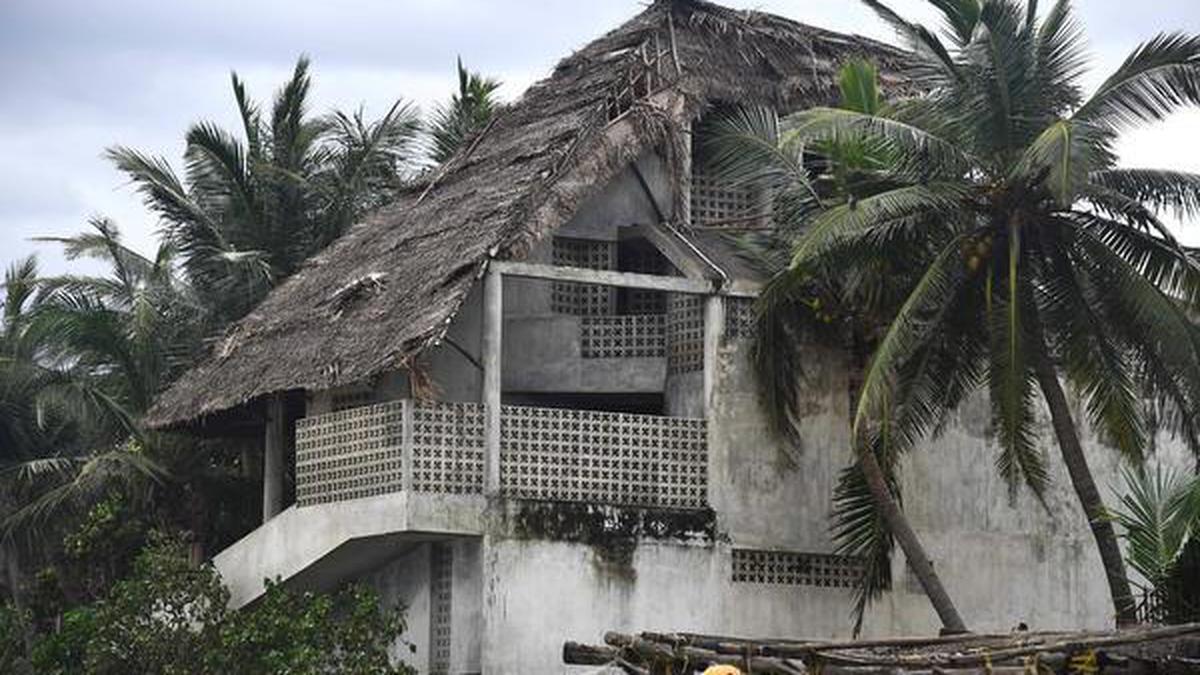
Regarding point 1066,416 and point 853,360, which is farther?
point 853,360

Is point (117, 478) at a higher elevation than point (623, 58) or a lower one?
lower

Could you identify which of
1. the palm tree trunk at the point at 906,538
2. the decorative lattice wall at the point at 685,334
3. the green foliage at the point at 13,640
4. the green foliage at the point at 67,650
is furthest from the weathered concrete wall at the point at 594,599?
the green foliage at the point at 13,640

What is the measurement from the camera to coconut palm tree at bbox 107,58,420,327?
3250 cm

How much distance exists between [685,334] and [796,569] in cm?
242

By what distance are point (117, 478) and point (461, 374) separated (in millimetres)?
6712

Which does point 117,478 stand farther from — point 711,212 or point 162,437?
point 711,212

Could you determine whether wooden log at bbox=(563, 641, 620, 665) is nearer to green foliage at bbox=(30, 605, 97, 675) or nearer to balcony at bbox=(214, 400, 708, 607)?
balcony at bbox=(214, 400, 708, 607)

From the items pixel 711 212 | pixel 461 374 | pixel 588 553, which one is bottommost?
pixel 588 553

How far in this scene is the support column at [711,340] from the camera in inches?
1017

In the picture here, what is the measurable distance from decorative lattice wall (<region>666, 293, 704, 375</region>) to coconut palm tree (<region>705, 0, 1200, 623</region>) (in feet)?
6.46

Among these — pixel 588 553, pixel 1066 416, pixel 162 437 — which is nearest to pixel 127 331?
pixel 162 437

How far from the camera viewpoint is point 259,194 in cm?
3278

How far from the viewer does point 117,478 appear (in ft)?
105

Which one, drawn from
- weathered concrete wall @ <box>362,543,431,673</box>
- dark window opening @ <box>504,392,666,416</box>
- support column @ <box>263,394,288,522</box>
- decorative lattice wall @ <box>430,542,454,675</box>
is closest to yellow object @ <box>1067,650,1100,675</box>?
decorative lattice wall @ <box>430,542,454,675</box>
